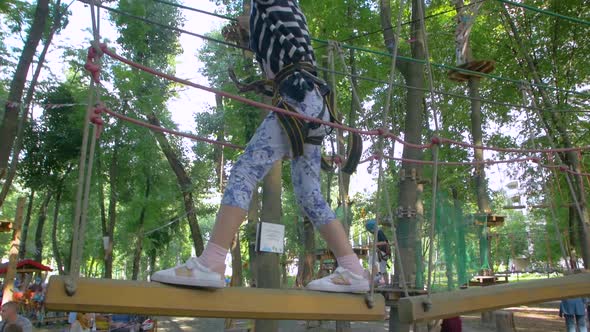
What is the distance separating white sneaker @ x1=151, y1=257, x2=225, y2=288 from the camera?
2.08m

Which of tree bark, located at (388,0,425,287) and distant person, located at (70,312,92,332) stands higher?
tree bark, located at (388,0,425,287)

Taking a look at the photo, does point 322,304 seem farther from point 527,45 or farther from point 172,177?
point 172,177

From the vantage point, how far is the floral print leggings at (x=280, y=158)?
234cm

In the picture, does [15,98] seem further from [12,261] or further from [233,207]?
[233,207]

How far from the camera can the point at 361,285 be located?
99.5 inches

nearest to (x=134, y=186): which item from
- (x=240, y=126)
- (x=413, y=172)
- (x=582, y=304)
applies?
(x=240, y=126)

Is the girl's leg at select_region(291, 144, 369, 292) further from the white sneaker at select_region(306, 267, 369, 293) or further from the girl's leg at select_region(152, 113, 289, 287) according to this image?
the girl's leg at select_region(152, 113, 289, 287)

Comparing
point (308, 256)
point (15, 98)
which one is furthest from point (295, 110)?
point (308, 256)

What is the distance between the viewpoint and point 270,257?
724 centimetres

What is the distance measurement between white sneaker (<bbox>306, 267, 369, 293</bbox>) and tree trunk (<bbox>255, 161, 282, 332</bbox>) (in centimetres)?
452

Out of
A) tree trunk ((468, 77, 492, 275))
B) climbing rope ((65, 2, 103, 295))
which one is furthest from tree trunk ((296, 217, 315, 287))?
climbing rope ((65, 2, 103, 295))

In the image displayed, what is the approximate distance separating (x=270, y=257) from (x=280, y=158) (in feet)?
16.2

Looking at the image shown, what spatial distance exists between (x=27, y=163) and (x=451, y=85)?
1381 cm

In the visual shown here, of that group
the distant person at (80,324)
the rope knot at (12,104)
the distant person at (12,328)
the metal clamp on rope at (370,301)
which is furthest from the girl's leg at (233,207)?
the distant person at (80,324)
